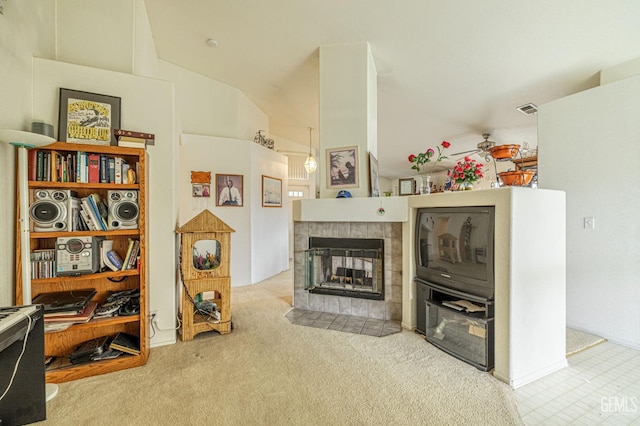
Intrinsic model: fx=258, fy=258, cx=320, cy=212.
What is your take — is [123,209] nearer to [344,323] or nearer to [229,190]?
[229,190]

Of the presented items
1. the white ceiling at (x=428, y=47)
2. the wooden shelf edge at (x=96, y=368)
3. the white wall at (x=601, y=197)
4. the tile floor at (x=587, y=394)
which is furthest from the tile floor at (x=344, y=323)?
the white ceiling at (x=428, y=47)

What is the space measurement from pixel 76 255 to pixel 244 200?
2.48 m

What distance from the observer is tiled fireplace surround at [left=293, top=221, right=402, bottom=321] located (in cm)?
281

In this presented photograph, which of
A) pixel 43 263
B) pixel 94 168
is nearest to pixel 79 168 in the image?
pixel 94 168

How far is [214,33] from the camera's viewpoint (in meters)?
3.20

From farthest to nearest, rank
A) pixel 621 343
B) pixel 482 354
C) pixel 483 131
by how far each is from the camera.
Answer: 1. pixel 483 131
2. pixel 621 343
3. pixel 482 354

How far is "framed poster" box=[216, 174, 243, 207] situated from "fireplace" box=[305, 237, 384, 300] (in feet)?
5.63

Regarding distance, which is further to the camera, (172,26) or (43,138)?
(172,26)

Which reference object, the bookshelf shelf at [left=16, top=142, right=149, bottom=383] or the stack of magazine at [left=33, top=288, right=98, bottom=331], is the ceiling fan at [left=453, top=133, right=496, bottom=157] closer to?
the bookshelf shelf at [left=16, top=142, right=149, bottom=383]

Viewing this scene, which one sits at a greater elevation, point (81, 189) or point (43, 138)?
point (43, 138)

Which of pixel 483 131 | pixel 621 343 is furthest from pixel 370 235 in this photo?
pixel 483 131

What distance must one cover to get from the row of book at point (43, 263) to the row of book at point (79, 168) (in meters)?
0.52

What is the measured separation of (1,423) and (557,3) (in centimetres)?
462

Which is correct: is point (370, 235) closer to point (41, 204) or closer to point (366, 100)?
point (366, 100)
